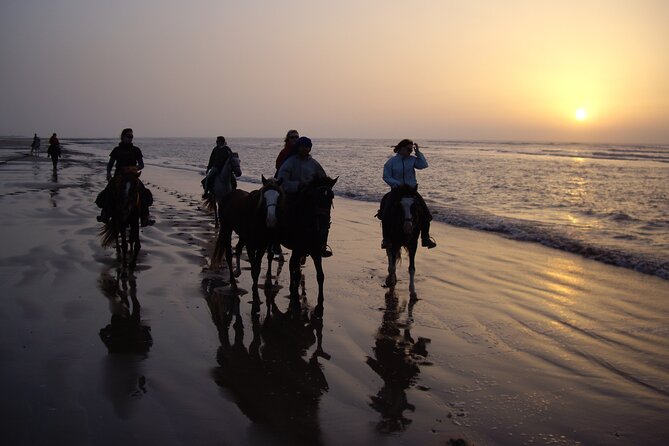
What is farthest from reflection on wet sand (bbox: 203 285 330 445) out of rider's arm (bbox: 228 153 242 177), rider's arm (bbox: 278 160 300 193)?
A: rider's arm (bbox: 228 153 242 177)

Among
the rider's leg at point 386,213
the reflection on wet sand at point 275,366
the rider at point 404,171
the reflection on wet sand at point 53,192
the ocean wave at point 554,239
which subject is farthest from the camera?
the reflection on wet sand at point 53,192

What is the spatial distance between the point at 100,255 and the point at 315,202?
16.3 feet

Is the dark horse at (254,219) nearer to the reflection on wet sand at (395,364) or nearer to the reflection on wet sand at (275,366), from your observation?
the reflection on wet sand at (275,366)

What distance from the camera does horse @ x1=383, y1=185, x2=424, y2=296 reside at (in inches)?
312

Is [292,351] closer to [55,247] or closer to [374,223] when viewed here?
[55,247]

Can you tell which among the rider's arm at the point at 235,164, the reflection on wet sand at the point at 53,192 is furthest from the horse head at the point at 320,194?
the reflection on wet sand at the point at 53,192

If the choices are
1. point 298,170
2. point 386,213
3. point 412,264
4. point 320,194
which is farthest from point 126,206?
point 412,264

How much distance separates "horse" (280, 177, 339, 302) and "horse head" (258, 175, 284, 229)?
0.27 m

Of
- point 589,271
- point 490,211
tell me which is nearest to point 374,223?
point 490,211

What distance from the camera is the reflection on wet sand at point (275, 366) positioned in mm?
4043

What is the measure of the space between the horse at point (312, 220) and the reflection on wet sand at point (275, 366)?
0.61 meters

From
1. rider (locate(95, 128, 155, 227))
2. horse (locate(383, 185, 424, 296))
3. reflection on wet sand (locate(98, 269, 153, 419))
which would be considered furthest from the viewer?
rider (locate(95, 128, 155, 227))

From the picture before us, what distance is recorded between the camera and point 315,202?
22.6ft

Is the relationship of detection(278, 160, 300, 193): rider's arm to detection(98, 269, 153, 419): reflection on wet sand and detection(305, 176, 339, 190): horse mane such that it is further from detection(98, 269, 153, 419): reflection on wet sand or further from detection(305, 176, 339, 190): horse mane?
detection(98, 269, 153, 419): reflection on wet sand
